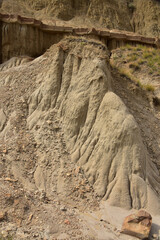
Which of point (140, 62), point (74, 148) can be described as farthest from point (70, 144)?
point (140, 62)

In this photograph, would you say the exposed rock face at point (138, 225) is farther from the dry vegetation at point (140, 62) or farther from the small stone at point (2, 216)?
→ the dry vegetation at point (140, 62)

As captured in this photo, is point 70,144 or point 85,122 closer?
point 70,144

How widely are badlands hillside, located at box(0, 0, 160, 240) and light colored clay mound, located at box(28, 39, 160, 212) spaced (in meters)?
0.03

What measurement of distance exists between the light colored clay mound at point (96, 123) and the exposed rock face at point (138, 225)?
100 cm

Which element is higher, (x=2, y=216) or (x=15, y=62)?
(x=15, y=62)

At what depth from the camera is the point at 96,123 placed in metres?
9.23

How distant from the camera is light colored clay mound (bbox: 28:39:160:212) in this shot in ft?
26.1

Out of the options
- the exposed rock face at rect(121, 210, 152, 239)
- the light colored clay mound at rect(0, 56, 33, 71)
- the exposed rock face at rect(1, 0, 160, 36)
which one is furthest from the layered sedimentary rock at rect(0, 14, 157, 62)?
the exposed rock face at rect(121, 210, 152, 239)

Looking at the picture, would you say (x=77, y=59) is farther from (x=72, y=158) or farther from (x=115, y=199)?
(x=115, y=199)

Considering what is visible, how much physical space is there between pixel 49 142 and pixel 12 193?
8.38 ft

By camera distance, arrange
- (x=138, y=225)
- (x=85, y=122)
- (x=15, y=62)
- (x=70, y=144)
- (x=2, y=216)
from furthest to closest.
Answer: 1. (x=15, y=62)
2. (x=85, y=122)
3. (x=70, y=144)
4. (x=138, y=225)
5. (x=2, y=216)

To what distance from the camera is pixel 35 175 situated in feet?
27.3

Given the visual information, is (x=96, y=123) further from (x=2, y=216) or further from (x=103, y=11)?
(x=103, y=11)

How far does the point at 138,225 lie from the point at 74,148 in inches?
139
